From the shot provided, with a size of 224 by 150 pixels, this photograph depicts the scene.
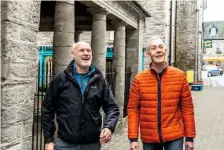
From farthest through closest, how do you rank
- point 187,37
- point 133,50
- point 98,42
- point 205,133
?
point 187,37 < point 133,50 < point 205,133 < point 98,42

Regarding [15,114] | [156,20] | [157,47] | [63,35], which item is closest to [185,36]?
[156,20]

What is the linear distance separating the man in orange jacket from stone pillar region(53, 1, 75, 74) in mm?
3274

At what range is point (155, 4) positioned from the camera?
2166 centimetres

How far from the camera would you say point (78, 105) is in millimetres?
3229

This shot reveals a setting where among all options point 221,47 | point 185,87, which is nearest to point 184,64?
point 185,87

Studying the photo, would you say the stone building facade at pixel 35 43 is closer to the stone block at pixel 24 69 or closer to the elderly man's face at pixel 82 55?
the stone block at pixel 24 69

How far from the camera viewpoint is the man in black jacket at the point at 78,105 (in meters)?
3.23

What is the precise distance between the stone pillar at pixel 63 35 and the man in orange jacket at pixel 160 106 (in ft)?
10.7

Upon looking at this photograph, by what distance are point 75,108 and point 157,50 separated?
979 mm

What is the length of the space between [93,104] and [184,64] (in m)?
29.2

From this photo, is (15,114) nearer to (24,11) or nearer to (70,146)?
(70,146)

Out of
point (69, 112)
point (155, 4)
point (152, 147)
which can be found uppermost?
point (155, 4)

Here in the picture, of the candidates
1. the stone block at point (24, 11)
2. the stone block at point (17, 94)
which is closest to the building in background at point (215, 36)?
the stone block at point (24, 11)

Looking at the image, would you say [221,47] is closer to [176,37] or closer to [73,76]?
[176,37]
